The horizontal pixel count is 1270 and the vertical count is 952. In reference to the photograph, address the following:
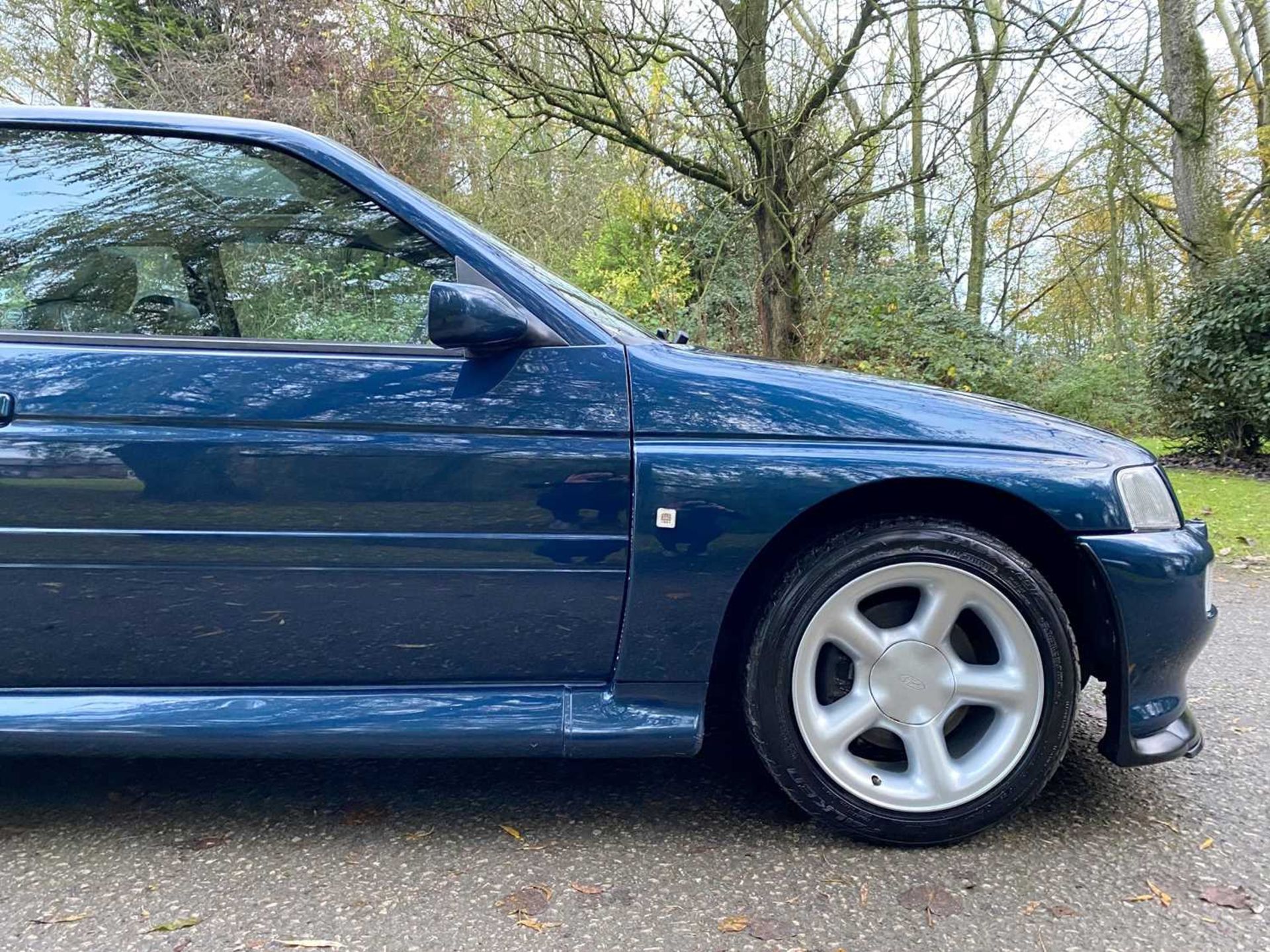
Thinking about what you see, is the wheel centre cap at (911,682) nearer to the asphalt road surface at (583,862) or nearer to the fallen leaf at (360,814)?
the asphalt road surface at (583,862)

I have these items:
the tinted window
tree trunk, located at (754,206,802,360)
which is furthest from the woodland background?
the tinted window

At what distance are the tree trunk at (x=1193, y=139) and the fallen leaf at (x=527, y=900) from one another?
9747 mm

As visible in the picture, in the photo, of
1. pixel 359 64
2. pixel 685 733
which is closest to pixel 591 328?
pixel 685 733

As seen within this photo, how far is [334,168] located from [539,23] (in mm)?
4979

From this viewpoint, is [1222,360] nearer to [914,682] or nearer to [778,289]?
[778,289]

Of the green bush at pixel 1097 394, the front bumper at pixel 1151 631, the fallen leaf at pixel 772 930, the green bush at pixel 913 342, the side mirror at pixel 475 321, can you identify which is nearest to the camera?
the fallen leaf at pixel 772 930

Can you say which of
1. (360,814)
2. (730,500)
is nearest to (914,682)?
(730,500)

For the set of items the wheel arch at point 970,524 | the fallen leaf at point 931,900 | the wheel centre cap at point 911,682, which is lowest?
the fallen leaf at point 931,900

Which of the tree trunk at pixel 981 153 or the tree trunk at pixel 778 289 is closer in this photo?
the tree trunk at pixel 981 153

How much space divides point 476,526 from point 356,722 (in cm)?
52

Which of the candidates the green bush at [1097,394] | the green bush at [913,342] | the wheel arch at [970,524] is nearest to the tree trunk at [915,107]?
the green bush at [913,342]

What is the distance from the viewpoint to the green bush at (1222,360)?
7.74 meters

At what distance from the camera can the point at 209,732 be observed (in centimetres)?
180

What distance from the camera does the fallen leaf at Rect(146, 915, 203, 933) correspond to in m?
1.58
